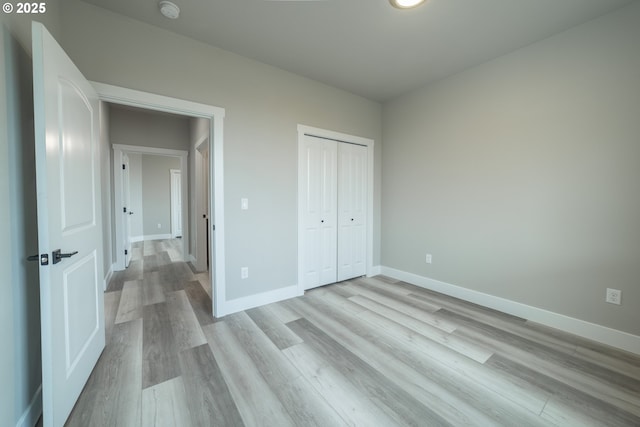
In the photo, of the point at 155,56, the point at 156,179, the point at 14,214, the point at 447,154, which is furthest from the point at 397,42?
the point at 156,179

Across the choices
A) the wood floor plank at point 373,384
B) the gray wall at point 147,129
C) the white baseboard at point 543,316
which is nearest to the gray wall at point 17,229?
the wood floor plank at point 373,384

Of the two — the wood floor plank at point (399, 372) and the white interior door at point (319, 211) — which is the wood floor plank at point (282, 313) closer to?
the wood floor plank at point (399, 372)

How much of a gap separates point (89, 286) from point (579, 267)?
154 inches

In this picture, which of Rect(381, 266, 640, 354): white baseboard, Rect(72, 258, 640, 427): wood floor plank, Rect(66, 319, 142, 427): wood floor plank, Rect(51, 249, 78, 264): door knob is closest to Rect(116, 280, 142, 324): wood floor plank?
Rect(72, 258, 640, 427): wood floor plank

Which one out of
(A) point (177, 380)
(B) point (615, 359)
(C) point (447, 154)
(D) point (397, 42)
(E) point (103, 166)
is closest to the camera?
(A) point (177, 380)

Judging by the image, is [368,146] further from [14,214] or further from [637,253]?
[14,214]

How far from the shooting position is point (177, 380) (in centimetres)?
164

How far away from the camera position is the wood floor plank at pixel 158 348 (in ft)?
5.55

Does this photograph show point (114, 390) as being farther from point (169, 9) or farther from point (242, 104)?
point (169, 9)

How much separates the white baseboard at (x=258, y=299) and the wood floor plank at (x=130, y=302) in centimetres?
91

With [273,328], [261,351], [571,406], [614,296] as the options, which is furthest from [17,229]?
[614,296]

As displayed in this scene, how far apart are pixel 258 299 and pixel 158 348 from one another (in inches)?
40.3

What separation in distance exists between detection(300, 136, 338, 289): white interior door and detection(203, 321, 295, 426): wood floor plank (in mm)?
1311

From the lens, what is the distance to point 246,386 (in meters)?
1.60
